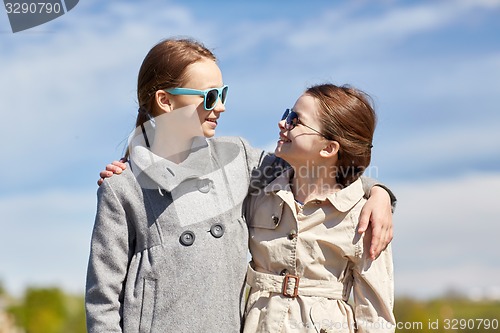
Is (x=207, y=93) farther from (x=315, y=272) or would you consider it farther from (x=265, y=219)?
(x=315, y=272)

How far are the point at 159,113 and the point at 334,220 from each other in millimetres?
1010

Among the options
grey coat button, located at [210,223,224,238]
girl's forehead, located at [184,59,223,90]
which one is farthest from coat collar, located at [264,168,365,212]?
girl's forehead, located at [184,59,223,90]

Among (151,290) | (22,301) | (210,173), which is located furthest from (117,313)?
(22,301)

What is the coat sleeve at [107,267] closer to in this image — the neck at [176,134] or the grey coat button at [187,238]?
the grey coat button at [187,238]

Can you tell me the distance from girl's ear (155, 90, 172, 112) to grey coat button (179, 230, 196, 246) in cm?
63

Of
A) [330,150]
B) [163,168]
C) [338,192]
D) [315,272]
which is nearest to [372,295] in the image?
[315,272]

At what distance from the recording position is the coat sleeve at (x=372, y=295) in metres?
3.26

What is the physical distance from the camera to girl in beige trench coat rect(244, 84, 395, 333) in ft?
10.8

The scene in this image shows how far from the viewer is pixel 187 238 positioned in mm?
3264

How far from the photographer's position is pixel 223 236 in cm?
332

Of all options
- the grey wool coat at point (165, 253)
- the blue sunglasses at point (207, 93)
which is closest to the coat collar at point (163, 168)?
the grey wool coat at point (165, 253)

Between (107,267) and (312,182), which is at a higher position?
(312,182)

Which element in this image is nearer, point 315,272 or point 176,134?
point 315,272

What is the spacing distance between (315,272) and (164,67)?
124 cm
